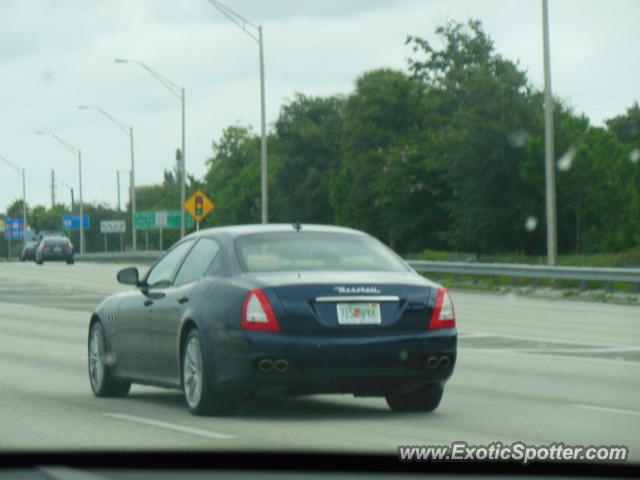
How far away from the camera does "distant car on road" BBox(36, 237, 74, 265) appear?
67.3 m

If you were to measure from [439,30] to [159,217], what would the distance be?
21257mm

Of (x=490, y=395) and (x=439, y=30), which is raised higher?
(x=439, y=30)

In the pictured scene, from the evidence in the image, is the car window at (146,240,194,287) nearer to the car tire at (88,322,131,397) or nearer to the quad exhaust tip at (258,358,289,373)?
the car tire at (88,322,131,397)

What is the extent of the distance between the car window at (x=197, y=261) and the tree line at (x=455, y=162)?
47315 millimetres

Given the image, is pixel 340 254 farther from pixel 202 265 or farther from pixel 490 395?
pixel 490 395

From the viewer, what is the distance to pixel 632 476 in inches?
228

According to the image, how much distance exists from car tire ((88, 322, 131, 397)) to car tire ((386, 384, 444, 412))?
2570mm

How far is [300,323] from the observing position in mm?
9953

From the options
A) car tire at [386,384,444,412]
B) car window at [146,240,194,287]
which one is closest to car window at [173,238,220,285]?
car window at [146,240,194,287]

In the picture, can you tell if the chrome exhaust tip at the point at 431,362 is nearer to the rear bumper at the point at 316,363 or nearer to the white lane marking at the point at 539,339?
the rear bumper at the point at 316,363

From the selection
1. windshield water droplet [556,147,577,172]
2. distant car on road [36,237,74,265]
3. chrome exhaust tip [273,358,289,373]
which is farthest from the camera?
distant car on road [36,237,74,265]

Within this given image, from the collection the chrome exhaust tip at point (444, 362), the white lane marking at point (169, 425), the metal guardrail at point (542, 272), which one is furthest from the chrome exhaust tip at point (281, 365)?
the metal guardrail at point (542, 272)

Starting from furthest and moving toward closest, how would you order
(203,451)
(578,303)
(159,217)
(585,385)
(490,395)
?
(159,217) < (578,303) < (585,385) < (490,395) < (203,451)

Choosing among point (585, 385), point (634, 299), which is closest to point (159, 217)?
point (634, 299)
